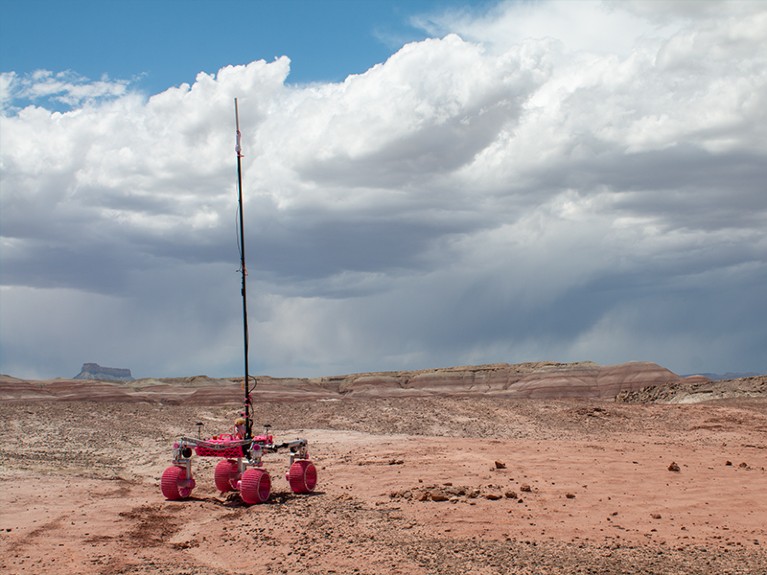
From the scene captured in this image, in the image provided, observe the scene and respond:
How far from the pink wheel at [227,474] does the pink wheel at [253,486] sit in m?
1.30

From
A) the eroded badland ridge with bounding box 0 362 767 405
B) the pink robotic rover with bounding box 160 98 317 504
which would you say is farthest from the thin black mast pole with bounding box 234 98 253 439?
the eroded badland ridge with bounding box 0 362 767 405

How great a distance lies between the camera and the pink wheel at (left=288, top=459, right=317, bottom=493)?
51.5ft

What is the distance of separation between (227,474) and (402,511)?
425 cm

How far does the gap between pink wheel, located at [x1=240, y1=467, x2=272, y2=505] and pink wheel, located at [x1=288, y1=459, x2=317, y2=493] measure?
2.55 feet

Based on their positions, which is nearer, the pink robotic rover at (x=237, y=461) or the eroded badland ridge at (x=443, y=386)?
the pink robotic rover at (x=237, y=461)

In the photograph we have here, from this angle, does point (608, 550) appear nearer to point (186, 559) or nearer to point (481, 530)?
point (481, 530)

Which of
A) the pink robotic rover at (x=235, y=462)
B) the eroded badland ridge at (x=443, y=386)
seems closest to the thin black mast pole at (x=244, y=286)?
the pink robotic rover at (x=235, y=462)

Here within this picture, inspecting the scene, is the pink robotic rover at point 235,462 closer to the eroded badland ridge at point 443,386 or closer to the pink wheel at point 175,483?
the pink wheel at point 175,483

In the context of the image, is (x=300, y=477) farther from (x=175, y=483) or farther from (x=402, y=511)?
(x=402, y=511)

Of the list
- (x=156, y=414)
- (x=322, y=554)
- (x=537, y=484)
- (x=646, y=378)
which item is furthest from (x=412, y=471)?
(x=646, y=378)

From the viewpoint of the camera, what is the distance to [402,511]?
1395cm

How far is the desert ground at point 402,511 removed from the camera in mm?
11391

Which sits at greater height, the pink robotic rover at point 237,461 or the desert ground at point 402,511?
the pink robotic rover at point 237,461

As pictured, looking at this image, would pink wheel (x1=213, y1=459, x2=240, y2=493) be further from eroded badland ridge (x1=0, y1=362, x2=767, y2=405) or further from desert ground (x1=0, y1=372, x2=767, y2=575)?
eroded badland ridge (x1=0, y1=362, x2=767, y2=405)
